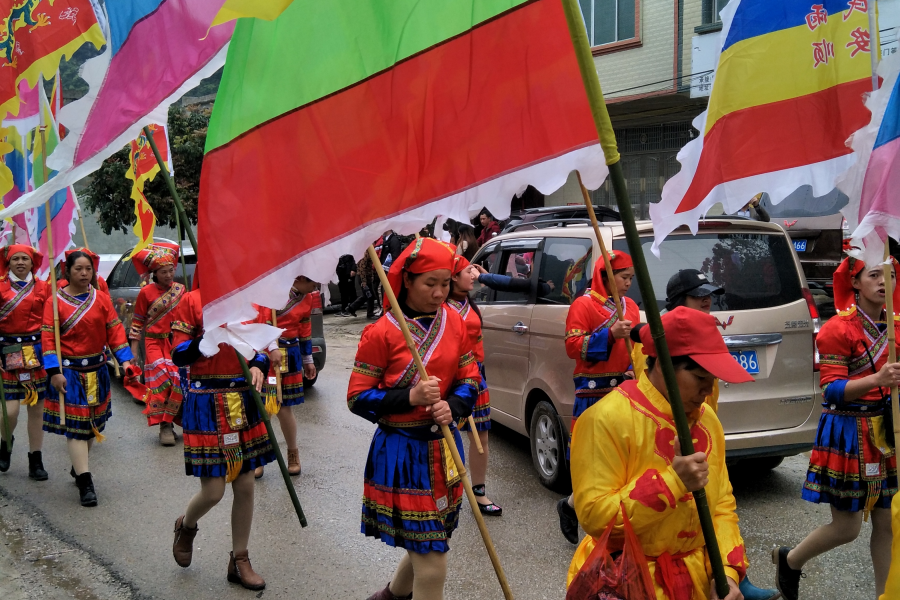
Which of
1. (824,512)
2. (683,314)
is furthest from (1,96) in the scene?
(824,512)

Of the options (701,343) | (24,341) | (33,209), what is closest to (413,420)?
(701,343)

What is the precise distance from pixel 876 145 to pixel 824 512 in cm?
335

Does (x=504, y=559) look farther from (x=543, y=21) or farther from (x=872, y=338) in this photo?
(x=543, y=21)

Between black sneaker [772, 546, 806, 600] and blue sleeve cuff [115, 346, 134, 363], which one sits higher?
blue sleeve cuff [115, 346, 134, 363]

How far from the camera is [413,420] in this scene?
348cm

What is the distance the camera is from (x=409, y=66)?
2.71 metres

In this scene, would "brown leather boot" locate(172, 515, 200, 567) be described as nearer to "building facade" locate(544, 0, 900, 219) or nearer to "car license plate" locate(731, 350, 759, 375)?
"car license plate" locate(731, 350, 759, 375)

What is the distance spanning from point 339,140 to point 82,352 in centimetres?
453

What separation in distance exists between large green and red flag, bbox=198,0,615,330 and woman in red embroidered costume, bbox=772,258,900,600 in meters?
2.23

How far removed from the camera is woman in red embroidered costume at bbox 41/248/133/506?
247 inches

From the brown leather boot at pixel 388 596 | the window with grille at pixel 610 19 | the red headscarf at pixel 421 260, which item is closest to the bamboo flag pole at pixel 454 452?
the red headscarf at pixel 421 260

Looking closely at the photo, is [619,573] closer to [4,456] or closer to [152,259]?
[152,259]

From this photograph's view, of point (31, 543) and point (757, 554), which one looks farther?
point (31, 543)

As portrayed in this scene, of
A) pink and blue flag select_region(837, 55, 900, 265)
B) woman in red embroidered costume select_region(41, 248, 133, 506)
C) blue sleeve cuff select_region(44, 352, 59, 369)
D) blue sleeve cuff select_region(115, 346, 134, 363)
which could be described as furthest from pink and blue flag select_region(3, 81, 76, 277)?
pink and blue flag select_region(837, 55, 900, 265)
